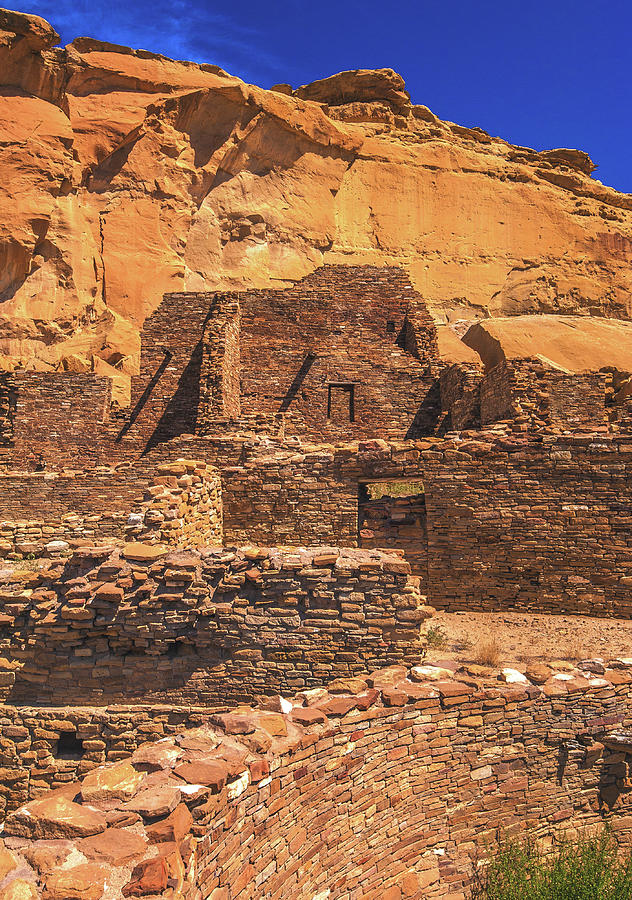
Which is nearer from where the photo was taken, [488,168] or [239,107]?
[239,107]

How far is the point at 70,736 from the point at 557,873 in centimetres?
409

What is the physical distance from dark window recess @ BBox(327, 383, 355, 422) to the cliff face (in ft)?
34.7

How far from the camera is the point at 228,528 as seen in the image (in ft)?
30.5

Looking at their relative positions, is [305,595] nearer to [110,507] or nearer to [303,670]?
[303,670]

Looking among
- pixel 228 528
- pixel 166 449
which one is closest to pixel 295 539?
pixel 228 528

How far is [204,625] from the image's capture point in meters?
5.02

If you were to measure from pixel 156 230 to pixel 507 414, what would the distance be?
71.5ft

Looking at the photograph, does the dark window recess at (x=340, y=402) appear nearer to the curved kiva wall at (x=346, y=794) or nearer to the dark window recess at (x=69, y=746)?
the curved kiva wall at (x=346, y=794)

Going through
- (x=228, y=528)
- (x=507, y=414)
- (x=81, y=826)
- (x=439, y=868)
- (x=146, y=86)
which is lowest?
(x=439, y=868)

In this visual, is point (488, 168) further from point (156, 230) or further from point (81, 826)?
point (81, 826)

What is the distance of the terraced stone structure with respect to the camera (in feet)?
10.1

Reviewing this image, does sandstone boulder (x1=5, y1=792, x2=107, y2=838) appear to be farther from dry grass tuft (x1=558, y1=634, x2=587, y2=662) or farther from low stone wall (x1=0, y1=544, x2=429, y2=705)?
dry grass tuft (x1=558, y1=634, x2=587, y2=662)

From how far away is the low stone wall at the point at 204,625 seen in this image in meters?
4.97

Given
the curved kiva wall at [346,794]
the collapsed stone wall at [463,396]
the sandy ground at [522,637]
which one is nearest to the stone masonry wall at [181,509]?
the curved kiva wall at [346,794]
